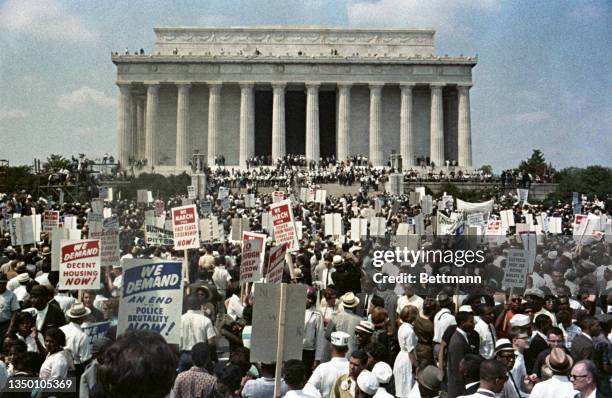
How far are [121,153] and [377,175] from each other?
1118 inches

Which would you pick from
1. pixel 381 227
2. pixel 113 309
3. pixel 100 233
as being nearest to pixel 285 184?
pixel 381 227

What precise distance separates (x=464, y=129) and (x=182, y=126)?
87.0 feet

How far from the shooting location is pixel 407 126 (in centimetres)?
8656

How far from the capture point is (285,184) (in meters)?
66.0

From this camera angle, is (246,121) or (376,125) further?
(376,125)

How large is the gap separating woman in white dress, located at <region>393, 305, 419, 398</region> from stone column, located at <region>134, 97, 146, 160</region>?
7788cm

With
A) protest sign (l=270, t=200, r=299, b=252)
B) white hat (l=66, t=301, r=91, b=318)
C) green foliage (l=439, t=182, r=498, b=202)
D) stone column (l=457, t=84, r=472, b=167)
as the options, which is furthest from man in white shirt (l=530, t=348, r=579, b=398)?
stone column (l=457, t=84, r=472, b=167)

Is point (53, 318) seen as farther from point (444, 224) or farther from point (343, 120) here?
point (343, 120)

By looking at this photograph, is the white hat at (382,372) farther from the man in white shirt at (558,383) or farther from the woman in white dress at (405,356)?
the woman in white dress at (405,356)

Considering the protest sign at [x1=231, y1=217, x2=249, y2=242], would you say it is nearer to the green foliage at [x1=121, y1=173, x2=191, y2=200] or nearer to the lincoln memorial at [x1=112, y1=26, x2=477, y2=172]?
the green foliage at [x1=121, y1=173, x2=191, y2=200]

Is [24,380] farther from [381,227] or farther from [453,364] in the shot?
[381,227]

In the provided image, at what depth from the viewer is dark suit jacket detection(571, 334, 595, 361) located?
10.9m

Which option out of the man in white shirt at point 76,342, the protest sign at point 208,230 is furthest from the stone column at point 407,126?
the man in white shirt at point 76,342

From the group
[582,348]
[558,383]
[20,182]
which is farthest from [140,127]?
[558,383]
